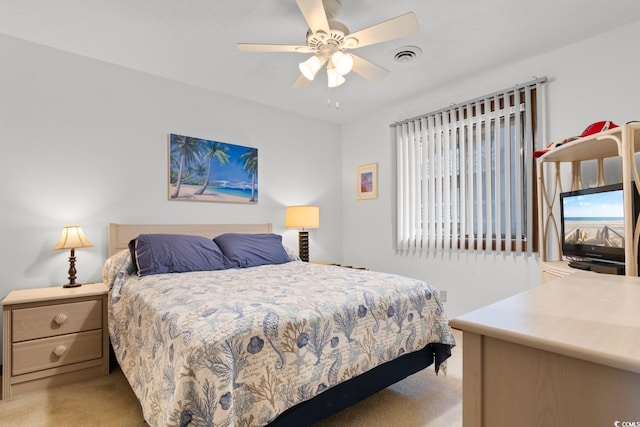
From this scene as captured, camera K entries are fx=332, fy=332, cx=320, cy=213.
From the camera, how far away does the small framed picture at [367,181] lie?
4227mm

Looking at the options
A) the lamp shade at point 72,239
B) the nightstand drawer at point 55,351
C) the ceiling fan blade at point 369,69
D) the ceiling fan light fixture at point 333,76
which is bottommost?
the nightstand drawer at point 55,351

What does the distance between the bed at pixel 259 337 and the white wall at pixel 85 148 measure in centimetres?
51

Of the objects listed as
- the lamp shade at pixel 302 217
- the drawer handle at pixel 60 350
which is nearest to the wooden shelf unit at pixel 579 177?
the lamp shade at pixel 302 217

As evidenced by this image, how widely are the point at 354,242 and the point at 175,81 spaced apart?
111 inches

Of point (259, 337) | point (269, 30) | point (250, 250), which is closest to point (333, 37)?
point (269, 30)

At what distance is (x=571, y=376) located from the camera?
60 cm

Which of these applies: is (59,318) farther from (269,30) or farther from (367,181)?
(367,181)

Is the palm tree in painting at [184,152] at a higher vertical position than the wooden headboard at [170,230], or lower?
higher

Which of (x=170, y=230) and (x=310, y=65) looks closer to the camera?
(x=310, y=65)

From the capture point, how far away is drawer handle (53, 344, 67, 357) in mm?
2238

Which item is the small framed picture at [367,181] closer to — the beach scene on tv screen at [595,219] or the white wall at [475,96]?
the white wall at [475,96]

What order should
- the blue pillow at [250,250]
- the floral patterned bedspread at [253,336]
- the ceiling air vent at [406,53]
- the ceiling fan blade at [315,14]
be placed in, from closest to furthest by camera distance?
the floral patterned bedspread at [253,336]
the ceiling fan blade at [315,14]
the ceiling air vent at [406,53]
the blue pillow at [250,250]

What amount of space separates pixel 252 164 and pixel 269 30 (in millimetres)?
1623

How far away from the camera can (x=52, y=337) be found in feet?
7.36
